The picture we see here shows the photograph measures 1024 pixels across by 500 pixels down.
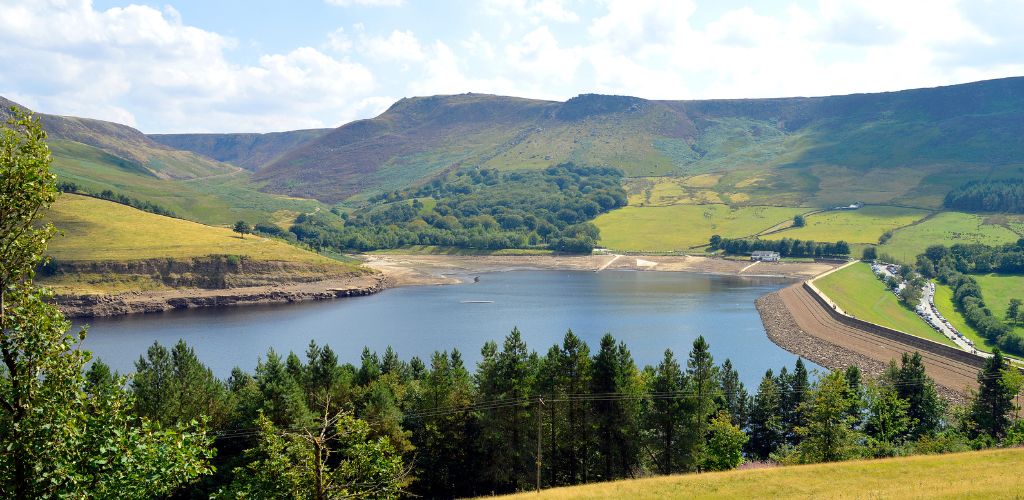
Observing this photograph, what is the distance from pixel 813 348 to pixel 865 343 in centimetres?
647

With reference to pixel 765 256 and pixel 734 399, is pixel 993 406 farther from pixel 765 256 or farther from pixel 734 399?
pixel 765 256

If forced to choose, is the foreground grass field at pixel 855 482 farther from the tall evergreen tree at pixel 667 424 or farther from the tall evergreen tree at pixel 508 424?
the tall evergreen tree at pixel 667 424

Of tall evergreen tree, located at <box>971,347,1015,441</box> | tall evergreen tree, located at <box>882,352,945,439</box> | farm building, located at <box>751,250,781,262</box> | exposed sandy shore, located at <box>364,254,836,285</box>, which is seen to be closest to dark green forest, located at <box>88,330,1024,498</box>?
tall evergreen tree, located at <box>971,347,1015,441</box>

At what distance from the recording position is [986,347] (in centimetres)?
9144

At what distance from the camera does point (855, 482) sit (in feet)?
86.7

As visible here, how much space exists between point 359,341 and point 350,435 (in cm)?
8587

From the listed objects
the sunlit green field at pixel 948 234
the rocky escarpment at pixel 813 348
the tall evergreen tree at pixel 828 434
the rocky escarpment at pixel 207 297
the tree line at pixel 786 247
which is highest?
the sunlit green field at pixel 948 234

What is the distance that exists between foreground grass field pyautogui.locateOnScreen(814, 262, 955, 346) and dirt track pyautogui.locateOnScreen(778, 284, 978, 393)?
5.14 m

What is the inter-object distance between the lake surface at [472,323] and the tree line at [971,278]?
90.2 feet

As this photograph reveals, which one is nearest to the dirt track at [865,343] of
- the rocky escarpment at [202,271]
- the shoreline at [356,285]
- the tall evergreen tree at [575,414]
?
the tall evergreen tree at [575,414]

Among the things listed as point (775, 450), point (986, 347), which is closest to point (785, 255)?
point (986, 347)

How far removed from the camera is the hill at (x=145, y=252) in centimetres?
13025

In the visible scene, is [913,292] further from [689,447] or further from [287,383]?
[287,383]

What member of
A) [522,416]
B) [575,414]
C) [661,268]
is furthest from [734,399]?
[661,268]
